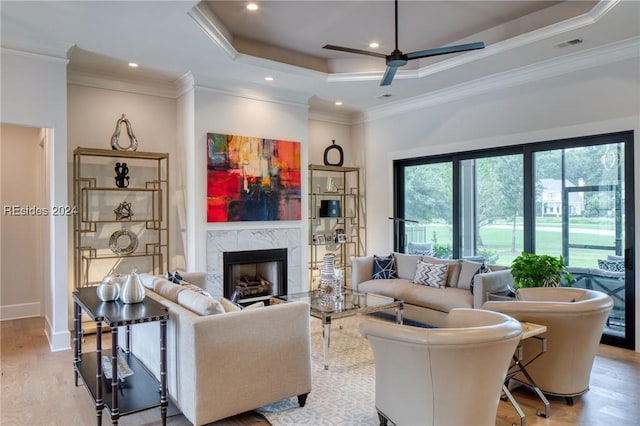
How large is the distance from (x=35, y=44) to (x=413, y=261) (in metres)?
5.04

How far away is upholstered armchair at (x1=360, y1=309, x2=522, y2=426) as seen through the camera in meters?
2.27

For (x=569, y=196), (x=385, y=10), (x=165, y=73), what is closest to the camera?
(x=385, y=10)

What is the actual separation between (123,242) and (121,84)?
2050 mm

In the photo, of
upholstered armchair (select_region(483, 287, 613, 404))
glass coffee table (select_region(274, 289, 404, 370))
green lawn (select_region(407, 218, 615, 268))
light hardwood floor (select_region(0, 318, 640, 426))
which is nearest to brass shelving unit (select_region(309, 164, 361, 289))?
green lawn (select_region(407, 218, 615, 268))

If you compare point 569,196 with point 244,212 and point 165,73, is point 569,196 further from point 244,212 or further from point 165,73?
point 165,73

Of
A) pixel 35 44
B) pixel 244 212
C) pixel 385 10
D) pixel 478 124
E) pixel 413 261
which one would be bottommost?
pixel 413 261

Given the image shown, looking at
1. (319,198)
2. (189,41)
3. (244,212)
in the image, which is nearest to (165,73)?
(189,41)

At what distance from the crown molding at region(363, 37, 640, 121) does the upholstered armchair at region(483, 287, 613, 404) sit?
278cm

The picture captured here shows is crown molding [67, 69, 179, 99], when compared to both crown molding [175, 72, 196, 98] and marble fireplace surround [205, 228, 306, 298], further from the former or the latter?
marble fireplace surround [205, 228, 306, 298]

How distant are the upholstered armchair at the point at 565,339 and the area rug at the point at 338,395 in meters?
1.25

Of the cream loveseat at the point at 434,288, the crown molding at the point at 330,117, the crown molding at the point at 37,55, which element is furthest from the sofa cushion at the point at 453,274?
the crown molding at the point at 37,55

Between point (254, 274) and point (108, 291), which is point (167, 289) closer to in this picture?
point (108, 291)

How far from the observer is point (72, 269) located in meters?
5.17

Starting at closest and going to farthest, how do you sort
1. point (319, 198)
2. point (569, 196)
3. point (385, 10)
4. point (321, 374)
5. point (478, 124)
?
point (321, 374) < point (385, 10) < point (569, 196) < point (478, 124) < point (319, 198)
